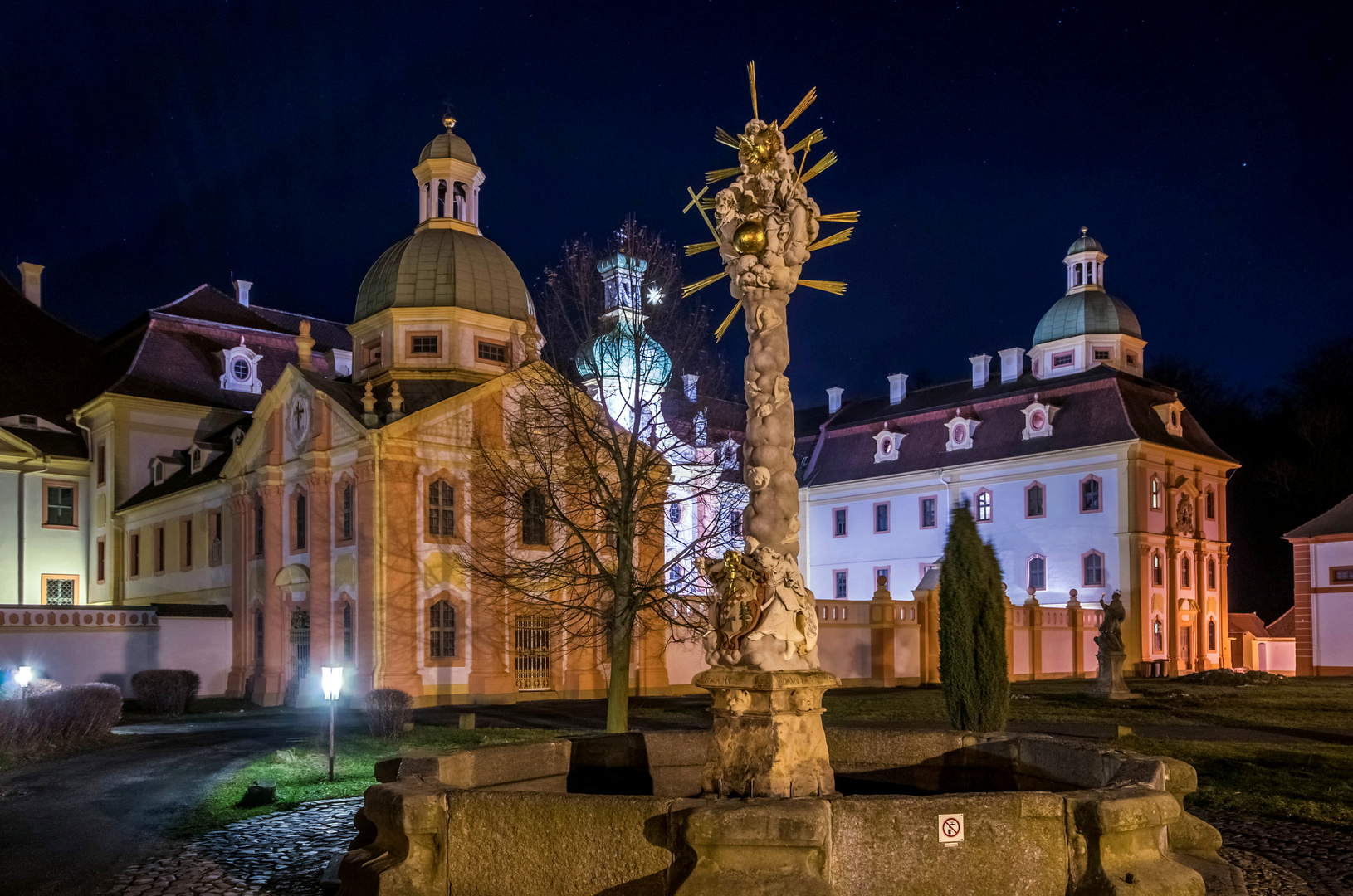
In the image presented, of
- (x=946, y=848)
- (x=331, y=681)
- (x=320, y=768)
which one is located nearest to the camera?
(x=946, y=848)

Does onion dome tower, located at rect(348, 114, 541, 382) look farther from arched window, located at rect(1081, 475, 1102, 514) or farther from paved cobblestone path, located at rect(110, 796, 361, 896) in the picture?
arched window, located at rect(1081, 475, 1102, 514)

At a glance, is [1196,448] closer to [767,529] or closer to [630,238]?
[630,238]

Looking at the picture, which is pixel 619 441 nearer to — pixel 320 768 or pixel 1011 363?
pixel 320 768

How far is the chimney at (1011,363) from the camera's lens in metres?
54.1

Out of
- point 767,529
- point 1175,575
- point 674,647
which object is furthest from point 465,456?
point 1175,575

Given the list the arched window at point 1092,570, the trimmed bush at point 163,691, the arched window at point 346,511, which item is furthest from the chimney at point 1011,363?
the trimmed bush at point 163,691

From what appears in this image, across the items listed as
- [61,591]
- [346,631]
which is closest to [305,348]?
[346,631]

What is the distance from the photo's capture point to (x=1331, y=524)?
43906mm

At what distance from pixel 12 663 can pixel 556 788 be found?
26196 millimetres

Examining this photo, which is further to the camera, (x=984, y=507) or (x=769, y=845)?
(x=984, y=507)

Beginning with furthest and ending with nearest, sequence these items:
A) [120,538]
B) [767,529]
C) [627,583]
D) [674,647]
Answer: [120,538], [674,647], [627,583], [767,529]

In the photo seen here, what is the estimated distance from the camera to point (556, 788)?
32.0 ft

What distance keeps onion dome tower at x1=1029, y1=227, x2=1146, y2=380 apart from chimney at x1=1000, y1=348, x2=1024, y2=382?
203 centimetres

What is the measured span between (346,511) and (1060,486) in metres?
28.3
